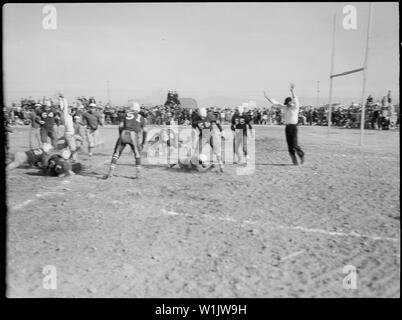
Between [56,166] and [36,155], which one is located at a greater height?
[36,155]

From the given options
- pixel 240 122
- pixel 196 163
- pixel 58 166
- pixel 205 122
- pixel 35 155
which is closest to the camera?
pixel 58 166

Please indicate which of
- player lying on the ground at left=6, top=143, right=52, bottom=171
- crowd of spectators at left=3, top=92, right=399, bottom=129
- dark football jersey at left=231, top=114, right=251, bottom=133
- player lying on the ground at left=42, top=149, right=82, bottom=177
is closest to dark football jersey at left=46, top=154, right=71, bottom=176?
player lying on the ground at left=42, top=149, right=82, bottom=177

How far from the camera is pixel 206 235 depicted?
4.81 meters

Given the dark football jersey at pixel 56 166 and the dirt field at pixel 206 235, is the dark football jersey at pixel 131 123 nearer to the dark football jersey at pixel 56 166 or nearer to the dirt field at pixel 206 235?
the dirt field at pixel 206 235

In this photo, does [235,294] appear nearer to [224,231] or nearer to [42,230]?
[224,231]

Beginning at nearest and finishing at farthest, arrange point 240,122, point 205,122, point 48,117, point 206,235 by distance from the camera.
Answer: point 206,235
point 205,122
point 240,122
point 48,117

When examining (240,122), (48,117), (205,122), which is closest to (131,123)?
(205,122)

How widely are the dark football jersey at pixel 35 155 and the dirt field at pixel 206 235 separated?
1.89ft

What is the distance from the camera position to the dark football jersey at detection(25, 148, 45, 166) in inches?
336

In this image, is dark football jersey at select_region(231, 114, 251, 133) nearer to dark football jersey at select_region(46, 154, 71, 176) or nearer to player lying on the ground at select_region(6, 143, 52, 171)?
dark football jersey at select_region(46, 154, 71, 176)

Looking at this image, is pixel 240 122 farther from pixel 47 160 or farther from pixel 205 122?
pixel 47 160

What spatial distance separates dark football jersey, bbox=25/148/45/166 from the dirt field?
1.89ft

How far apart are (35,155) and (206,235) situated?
5.88 m
